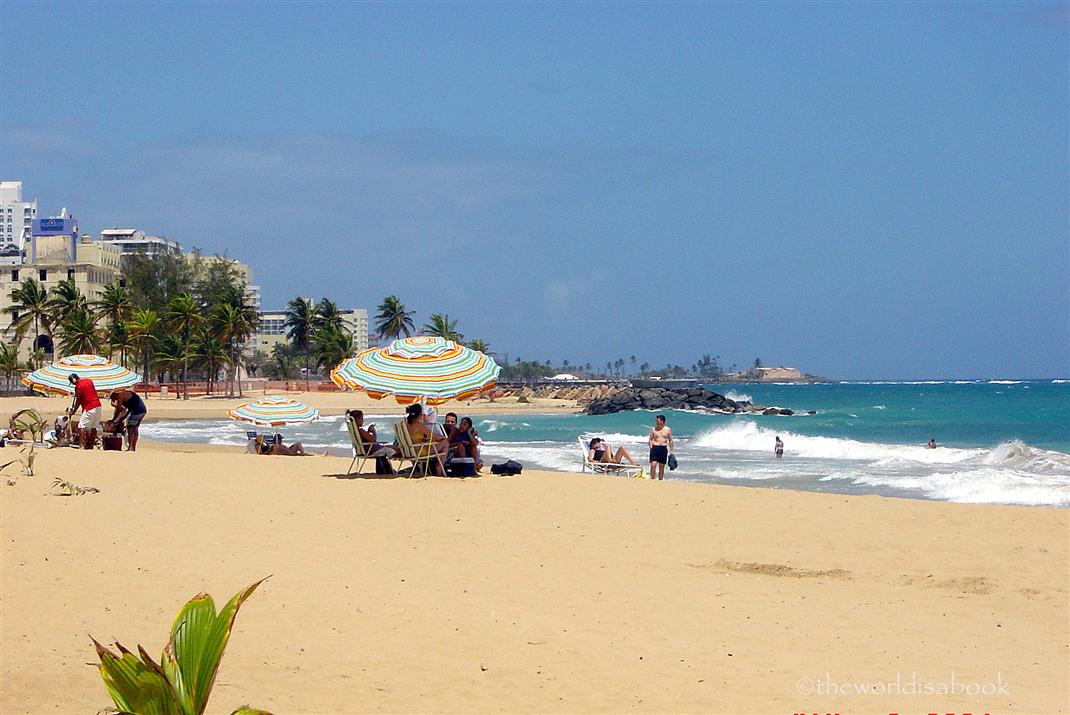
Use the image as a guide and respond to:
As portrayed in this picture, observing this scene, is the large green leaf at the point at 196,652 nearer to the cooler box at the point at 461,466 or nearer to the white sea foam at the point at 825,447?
the cooler box at the point at 461,466

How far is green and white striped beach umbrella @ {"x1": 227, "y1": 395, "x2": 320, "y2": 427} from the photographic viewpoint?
1964 centimetres

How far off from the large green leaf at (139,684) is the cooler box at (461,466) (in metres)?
11.3

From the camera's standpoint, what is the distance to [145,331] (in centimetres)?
6875

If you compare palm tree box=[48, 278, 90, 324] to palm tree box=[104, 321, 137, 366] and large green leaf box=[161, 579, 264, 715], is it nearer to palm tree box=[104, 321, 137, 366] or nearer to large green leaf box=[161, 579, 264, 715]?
palm tree box=[104, 321, 137, 366]

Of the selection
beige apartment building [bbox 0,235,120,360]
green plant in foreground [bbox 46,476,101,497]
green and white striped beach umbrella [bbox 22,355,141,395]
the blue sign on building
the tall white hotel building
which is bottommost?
green plant in foreground [bbox 46,476,101,497]

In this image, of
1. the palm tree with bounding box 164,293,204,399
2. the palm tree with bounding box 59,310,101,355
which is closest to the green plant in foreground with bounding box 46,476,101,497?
the palm tree with bounding box 59,310,101,355

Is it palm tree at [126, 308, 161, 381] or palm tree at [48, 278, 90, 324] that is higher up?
palm tree at [48, 278, 90, 324]

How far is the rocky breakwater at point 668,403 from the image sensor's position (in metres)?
71.6

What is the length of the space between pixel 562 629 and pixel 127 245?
130601 mm

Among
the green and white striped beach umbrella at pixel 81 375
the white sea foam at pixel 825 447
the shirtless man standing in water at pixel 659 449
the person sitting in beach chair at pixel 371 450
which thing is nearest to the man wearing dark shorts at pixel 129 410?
the green and white striped beach umbrella at pixel 81 375

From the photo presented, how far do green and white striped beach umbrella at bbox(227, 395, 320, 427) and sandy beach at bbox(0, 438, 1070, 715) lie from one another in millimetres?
6984

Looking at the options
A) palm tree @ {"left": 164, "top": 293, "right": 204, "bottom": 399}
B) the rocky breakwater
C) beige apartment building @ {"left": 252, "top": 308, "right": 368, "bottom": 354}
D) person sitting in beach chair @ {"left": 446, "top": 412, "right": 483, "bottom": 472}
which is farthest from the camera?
beige apartment building @ {"left": 252, "top": 308, "right": 368, "bottom": 354}

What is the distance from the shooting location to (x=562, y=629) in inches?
272

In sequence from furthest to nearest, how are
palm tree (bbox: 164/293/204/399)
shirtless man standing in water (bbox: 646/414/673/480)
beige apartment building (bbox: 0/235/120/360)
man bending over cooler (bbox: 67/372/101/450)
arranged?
beige apartment building (bbox: 0/235/120/360) → palm tree (bbox: 164/293/204/399) → man bending over cooler (bbox: 67/372/101/450) → shirtless man standing in water (bbox: 646/414/673/480)
